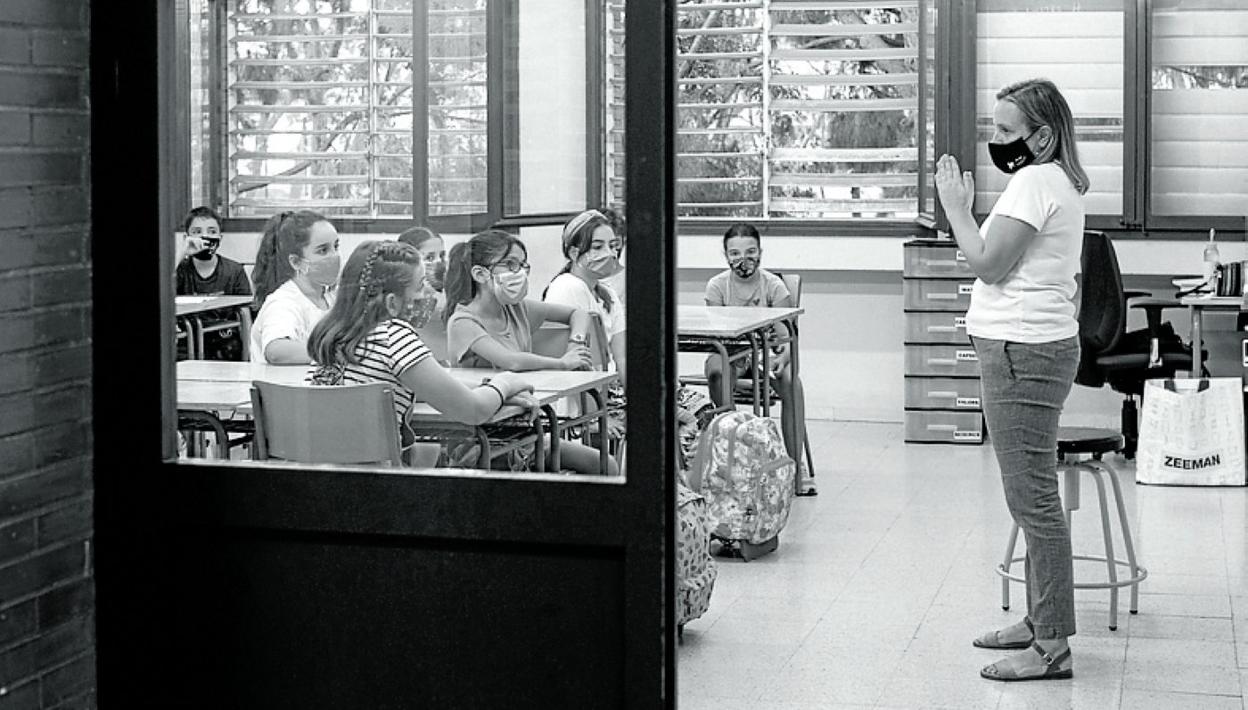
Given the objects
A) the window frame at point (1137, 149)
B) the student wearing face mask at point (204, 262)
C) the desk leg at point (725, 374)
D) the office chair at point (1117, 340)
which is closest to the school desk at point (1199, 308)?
the office chair at point (1117, 340)

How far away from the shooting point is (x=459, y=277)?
2.96m

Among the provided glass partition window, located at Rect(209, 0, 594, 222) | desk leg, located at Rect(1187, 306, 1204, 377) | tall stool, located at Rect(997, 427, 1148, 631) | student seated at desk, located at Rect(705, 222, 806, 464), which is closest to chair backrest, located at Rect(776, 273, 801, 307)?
student seated at desk, located at Rect(705, 222, 806, 464)

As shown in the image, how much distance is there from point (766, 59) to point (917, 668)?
5.52 metres

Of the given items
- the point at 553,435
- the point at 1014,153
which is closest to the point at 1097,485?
the point at 1014,153

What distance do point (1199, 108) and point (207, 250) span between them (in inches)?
267

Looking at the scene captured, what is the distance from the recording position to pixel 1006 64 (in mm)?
8859

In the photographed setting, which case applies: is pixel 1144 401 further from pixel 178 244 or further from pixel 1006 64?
pixel 178 244

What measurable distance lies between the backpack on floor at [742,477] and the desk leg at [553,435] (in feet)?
6.16

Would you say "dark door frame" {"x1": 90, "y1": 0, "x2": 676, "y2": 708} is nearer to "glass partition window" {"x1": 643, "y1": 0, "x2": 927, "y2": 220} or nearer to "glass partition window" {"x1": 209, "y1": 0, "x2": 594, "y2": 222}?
"glass partition window" {"x1": 209, "y1": 0, "x2": 594, "y2": 222}

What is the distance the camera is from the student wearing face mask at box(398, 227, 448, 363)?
291 centimetres

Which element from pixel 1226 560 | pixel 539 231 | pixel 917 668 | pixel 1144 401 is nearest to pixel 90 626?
pixel 539 231

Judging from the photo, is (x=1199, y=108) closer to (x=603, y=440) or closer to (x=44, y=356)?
(x=603, y=440)

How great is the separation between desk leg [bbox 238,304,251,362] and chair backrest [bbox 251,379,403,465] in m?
0.29

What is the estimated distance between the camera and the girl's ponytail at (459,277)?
296 centimetres
